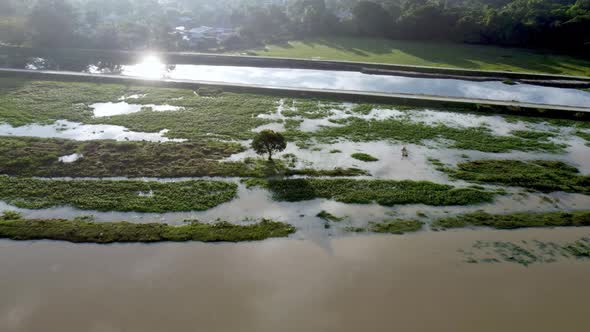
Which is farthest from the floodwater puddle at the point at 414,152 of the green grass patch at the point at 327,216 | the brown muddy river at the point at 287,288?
the brown muddy river at the point at 287,288

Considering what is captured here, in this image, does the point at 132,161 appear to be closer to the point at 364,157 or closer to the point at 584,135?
the point at 364,157

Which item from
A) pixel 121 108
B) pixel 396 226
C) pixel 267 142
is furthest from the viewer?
pixel 121 108

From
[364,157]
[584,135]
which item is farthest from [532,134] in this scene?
[364,157]

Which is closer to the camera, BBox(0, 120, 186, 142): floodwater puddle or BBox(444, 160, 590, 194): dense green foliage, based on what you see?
BBox(444, 160, 590, 194): dense green foliage

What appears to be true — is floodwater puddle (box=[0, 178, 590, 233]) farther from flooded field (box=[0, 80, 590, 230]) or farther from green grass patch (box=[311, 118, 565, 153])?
green grass patch (box=[311, 118, 565, 153])

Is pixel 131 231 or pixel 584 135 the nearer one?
pixel 131 231

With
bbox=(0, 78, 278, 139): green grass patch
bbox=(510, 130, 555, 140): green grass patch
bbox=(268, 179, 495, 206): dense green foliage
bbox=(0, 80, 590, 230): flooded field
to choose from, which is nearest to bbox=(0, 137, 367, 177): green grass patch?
bbox=(0, 80, 590, 230): flooded field
